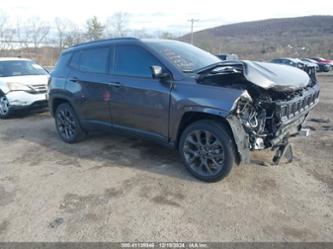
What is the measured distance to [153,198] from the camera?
347 centimetres

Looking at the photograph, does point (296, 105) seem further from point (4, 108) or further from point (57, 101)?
point (4, 108)

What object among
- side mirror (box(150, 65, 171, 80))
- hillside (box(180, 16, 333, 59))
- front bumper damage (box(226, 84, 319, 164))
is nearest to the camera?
front bumper damage (box(226, 84, 319, 164))

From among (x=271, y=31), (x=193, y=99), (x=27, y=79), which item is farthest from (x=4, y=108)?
(x=271, y=31)

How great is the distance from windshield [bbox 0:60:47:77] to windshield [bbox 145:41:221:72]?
17.8 feet

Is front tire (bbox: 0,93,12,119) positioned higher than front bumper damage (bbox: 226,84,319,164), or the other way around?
Answer: front bumper damage (bbox: 226,84,319,164)

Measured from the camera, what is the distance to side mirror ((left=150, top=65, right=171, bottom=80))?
3701mm

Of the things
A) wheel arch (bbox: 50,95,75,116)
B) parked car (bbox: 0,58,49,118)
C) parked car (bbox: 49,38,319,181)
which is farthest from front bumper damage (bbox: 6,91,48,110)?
parked car (bbox: 49,38,319,181)

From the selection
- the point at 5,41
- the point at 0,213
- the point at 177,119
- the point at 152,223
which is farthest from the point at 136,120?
the point at 5,41

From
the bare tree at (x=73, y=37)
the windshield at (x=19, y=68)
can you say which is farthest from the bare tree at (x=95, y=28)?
the windshield at (x=19, y=68)

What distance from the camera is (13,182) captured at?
13.1 feet

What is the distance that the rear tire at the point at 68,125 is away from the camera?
5.42 meters

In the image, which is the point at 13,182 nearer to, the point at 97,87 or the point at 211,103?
the point at 97,87

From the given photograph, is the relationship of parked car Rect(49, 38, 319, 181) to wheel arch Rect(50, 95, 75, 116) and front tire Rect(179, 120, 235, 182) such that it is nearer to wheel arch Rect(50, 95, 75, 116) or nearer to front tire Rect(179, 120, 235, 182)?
front tire Rect(179, 120, 235, 182)

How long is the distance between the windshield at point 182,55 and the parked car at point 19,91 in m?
4.64
